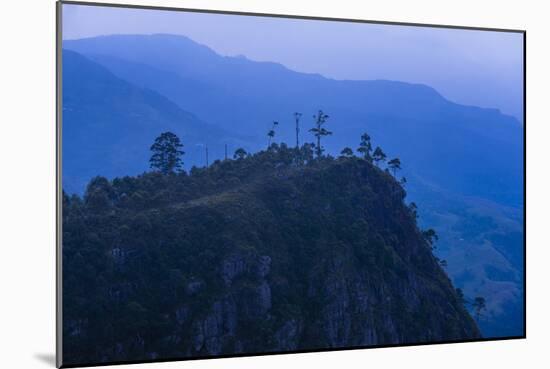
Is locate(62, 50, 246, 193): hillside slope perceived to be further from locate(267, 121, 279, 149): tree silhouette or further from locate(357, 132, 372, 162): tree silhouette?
locate(357, 132, 372, 162): tree silhouette

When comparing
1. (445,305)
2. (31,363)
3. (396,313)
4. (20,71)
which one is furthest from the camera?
(445,305)

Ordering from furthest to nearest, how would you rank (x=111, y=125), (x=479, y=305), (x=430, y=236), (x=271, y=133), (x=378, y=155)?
(x=479, y=305) < (x=430, y=236) < (x=378, y=155) < (x=271, y=133) < (x=111, y=125)

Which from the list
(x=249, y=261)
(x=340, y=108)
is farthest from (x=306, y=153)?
(x=249, y=261)

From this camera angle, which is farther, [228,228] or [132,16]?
[228,228]

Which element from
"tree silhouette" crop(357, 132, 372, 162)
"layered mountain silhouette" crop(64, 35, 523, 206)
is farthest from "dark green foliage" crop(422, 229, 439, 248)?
"tree silhouette" crop(357, 132, 372, 162)

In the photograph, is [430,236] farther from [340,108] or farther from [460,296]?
[340,108]
